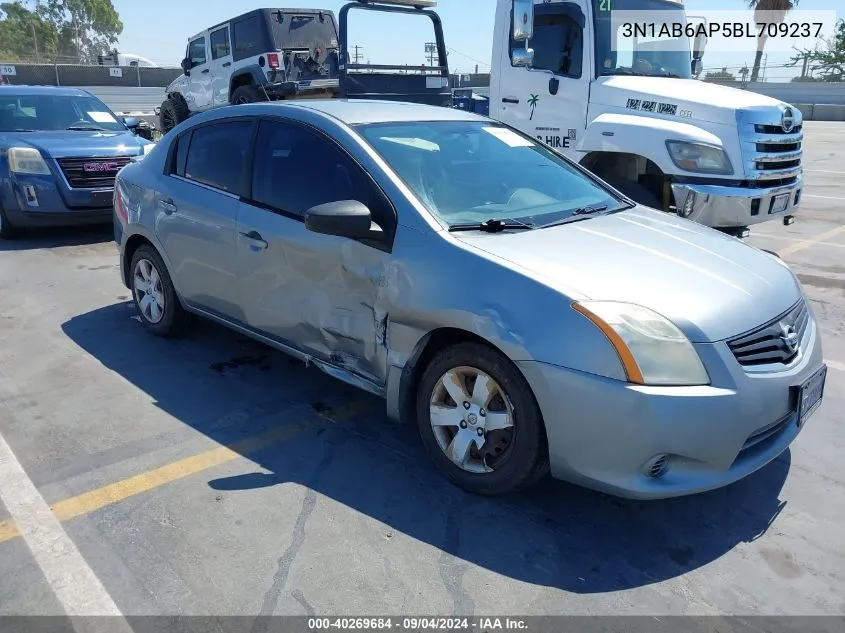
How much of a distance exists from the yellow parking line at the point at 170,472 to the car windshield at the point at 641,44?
15.5 ft

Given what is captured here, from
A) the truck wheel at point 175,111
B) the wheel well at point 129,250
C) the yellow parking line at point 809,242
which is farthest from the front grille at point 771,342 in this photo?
the truck wheel at point 175,111

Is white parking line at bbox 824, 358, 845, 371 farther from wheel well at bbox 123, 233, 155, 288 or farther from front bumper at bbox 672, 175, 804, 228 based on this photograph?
wheel well at bbox 123, 233, 155, 288

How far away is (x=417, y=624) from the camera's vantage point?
246 centimetres

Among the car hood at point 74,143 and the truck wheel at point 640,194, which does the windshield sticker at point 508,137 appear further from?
the car hood at point 74,143

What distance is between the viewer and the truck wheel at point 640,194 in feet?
21.2

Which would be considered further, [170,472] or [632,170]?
[632,170]

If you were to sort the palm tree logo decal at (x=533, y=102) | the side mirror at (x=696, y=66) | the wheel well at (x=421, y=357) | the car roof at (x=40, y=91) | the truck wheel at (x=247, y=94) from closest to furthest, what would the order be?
the wheel well at (x=421, y=357), the palm tree logo decal at (x=533, y=102), the side mirror at (x=696, y=66), the car roof at (x=40, y=91), the truck wheel at (x=247, y=94)

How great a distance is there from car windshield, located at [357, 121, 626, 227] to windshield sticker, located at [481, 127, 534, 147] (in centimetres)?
1

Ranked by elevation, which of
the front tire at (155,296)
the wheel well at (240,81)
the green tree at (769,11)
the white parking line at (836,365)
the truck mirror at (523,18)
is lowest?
the white parking line at (836,365)

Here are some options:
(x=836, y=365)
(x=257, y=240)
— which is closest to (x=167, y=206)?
(x=257, y=240)

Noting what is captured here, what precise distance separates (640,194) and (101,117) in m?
7.03

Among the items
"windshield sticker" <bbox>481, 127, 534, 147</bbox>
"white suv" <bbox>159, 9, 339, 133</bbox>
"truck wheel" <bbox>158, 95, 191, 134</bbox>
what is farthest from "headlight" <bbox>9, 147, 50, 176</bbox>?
"truck wheel" <bbox>158, 95, 191, 134</bbox>

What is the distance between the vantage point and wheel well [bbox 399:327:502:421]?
10.4 feet

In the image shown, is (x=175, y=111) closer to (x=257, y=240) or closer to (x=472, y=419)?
(x=257, y=240)
